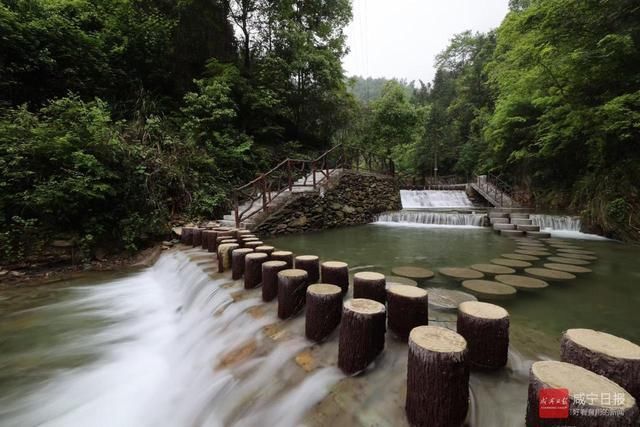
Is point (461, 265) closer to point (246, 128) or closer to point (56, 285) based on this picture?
point (56, 285)

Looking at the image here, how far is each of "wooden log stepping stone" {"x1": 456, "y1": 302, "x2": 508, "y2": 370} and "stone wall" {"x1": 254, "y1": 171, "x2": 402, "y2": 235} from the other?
6245 mm

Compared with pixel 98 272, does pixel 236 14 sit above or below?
above

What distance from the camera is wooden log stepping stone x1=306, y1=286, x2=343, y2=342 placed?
199cm

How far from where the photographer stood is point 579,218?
25.8 ft

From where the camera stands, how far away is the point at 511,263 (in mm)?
4520

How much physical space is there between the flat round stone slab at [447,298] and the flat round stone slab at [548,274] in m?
1.56

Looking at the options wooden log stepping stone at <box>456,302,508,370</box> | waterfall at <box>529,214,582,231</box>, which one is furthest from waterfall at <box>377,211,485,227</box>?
wooden log stepping stone at <box>456,302,508,370</box>

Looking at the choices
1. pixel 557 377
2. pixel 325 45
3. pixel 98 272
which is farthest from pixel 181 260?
pixel 325 45

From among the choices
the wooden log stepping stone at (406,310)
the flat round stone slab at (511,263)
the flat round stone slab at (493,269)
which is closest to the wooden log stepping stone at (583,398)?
the wooden log stepping stone at (406,310)

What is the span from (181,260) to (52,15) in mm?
8579

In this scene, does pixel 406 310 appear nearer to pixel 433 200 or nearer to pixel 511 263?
pixel 511 263

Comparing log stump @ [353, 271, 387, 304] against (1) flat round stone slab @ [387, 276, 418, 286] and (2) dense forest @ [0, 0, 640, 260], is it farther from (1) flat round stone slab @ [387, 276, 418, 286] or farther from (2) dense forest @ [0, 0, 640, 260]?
(2) dense forest @ [0, 0, 640, 260]

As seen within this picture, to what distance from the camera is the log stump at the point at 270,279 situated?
8.84 ft

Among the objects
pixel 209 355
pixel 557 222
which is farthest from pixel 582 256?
pixel 209 355
